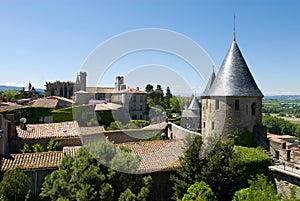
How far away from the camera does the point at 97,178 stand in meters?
11.6

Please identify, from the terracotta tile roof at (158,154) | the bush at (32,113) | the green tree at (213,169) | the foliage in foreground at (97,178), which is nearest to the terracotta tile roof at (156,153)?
the terracotta tile roof at (158,154)

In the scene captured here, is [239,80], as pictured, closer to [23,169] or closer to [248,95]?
[248,95]

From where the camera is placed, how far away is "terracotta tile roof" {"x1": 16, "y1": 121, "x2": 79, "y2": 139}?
1971 cm

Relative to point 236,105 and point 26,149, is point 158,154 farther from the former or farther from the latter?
point 26,149

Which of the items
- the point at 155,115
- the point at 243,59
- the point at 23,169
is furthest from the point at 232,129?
the point at 155,115

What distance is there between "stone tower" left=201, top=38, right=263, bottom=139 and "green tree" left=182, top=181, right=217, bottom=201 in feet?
20.2

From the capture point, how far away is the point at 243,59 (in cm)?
1861

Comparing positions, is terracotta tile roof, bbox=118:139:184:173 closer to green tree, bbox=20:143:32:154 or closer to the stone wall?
the stone wall

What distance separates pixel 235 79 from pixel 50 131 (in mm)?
15253

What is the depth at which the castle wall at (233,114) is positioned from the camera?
17531mm

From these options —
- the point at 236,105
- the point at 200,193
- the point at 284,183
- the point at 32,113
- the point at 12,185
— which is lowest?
the point at 284,183

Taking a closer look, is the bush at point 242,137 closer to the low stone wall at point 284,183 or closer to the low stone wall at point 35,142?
the low stone wall at point 284,183

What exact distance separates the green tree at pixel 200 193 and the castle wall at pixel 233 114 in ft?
20.2

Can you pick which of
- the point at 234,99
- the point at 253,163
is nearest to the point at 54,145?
the point at 234,99
